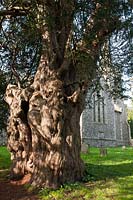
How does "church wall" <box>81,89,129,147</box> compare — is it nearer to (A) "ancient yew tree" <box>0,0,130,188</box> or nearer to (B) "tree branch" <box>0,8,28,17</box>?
(A) "ancient yew tree" <box>0,0,130,188</box>

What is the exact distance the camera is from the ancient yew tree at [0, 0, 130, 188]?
9594mm

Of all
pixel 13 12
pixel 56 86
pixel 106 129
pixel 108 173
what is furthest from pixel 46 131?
pixel 106 129

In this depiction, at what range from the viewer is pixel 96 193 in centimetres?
850

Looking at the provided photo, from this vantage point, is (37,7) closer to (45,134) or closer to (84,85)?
(84,85)

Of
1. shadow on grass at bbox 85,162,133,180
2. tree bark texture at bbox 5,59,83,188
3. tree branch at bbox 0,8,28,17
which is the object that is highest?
tree branch at bbox 0,8,28,17

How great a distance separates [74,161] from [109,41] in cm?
429

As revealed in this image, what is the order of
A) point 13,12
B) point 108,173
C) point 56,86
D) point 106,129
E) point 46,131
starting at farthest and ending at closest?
point 106,129 < point 108,173 < point 13,12 < point 56,86 < point 46,131

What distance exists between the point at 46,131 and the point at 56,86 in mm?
1438

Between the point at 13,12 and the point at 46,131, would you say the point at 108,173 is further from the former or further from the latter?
the point at 13,12

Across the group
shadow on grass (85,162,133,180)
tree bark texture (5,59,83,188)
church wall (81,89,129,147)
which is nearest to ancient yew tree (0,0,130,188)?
tree bark texture (5,59,83,188)

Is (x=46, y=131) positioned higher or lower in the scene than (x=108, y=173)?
higher

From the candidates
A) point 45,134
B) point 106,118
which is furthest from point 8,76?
point 106,118

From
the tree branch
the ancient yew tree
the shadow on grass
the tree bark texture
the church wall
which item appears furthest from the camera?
the church wall

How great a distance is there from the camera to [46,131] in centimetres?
979
